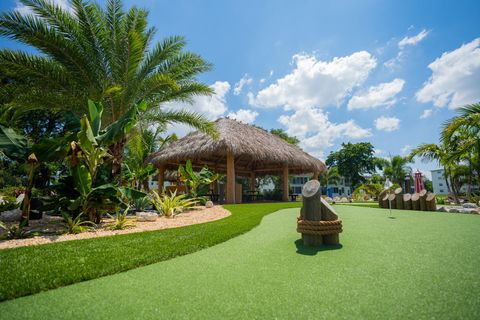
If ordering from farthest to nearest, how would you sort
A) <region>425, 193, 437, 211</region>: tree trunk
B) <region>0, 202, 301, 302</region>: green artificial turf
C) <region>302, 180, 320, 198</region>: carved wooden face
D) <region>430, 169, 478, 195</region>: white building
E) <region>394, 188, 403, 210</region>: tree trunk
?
A: <region>430, 169, 478, 195</region>: white building
<region>394, 188, 403, 210</region>: tree trunk
<region>425, 193, 437, 211</region>: tree trunk
<region>302, 180, 320, 198</region>: carved wooden face
<region>0, 202, 301, 302</region>: green artificial turf

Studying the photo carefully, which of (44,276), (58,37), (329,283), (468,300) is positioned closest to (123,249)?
(44,276)

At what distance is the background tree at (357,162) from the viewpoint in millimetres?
46375

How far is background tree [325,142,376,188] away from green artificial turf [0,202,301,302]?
157ft

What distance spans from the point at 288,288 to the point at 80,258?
2349 mm

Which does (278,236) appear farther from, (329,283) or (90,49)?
(90,49)

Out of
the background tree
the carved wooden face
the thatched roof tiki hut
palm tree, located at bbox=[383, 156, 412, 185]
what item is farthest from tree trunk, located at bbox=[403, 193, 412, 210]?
the background tree

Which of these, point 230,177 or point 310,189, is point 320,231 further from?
point 230,177

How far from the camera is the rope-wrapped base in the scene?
3004mm

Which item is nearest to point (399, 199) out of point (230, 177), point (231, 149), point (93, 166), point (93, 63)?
point (231, 149)

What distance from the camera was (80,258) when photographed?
2740 mm

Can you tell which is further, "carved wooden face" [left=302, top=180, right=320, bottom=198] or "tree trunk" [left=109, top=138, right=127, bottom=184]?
"tree trunk" [left=109, top=138, right=127, bottom=184]

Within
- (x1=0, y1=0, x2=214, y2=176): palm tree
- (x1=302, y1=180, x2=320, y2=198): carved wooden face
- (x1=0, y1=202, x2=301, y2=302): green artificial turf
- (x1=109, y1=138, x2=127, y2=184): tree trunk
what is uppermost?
(x1=0, y1=0, x2=214, y2=176): palm tree

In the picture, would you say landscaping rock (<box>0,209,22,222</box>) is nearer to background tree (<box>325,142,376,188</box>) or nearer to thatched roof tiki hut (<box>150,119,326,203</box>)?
thatched roof tiki hut (<box>150,119,326,203</box>)

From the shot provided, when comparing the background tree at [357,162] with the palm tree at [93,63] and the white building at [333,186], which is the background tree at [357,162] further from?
the palm tree at [93,63]
